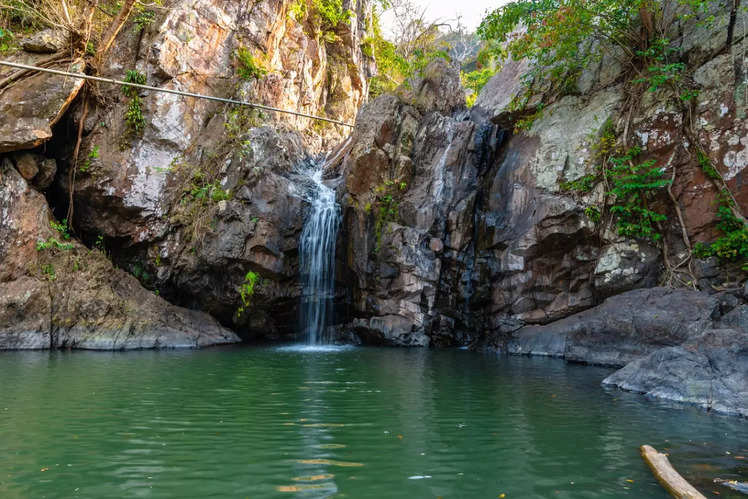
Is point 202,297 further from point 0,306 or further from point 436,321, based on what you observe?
point 436,321

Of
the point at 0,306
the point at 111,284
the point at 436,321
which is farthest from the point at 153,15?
the point at 436,321

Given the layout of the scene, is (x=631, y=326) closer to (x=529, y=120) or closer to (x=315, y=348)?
(x=529, y=120)

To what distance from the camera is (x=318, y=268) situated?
16.4m

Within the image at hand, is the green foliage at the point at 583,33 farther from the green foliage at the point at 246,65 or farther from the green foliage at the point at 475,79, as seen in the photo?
the green foliage at the point at 475,79

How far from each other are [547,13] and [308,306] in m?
11.7

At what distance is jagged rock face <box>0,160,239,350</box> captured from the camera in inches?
510

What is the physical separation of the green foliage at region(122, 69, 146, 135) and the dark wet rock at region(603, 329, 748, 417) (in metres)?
15.8

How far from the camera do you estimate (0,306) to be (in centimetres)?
1261

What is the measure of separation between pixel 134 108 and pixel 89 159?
89.2 inches

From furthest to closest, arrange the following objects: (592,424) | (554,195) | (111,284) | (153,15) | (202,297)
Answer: (153,15) → (202,297) → (111,284) → (554,195) → (592,424)

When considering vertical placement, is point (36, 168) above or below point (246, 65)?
below

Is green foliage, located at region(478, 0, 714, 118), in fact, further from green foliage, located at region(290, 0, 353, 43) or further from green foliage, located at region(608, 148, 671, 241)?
green foliage, located at region(290, 0, 353, 43)

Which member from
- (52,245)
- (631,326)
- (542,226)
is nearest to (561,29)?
(542,226)

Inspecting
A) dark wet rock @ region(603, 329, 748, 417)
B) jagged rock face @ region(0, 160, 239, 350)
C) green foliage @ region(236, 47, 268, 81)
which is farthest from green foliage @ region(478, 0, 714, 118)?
jagged rock face @ region(0, 160, 239, 350)
